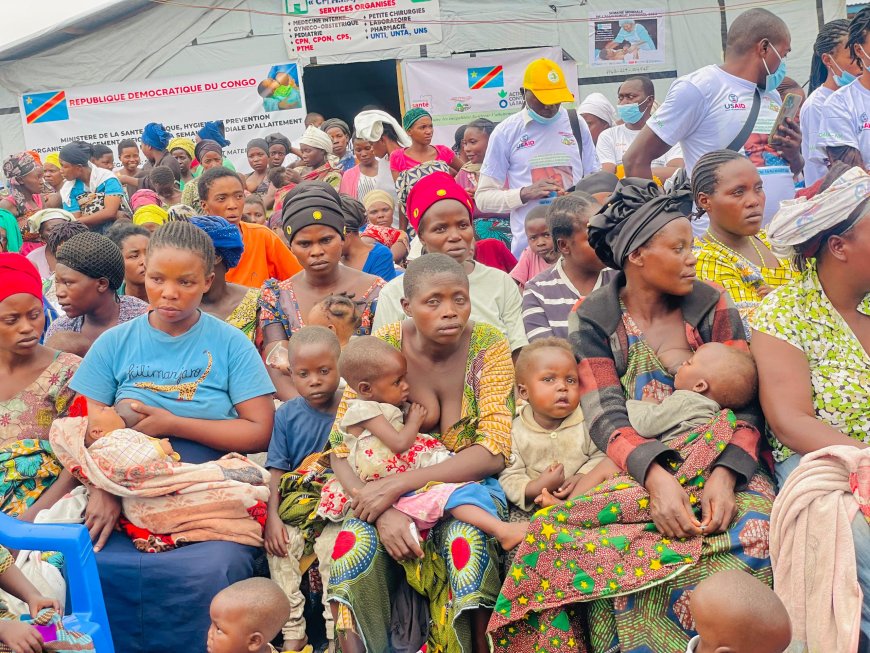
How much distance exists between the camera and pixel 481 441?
3814 mm

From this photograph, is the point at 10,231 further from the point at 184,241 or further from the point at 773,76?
the point at 773,76

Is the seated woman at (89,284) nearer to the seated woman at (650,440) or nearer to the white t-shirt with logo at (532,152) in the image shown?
the seated woman at (650,440)

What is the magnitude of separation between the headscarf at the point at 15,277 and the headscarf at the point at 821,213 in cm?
311

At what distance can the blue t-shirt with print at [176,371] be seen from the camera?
407cm

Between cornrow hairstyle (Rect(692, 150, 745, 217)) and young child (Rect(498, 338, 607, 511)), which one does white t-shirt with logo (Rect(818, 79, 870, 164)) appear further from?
young child (Rect(498, 338, 607, 511))

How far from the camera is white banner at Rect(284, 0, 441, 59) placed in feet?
46.3

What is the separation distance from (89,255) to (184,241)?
79 centimetres

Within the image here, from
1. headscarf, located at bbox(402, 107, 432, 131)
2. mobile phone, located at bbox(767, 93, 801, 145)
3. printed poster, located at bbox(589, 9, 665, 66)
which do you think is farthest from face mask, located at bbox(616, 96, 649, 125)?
printed poster, located at bbox(589, 9, 665, 66)

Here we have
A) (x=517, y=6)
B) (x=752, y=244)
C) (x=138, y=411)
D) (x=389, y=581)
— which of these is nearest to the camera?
(x=389, y=581)

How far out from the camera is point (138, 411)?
13.1 ft

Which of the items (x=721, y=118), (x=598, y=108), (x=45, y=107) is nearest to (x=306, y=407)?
(x=721, y=118)

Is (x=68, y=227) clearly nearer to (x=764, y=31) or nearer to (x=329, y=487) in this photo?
(x=329, y=487)

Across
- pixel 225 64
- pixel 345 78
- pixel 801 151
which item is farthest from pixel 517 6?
pixel 801 151

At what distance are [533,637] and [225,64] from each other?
1284cm
